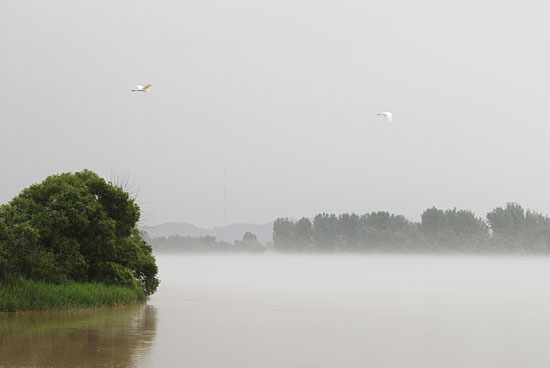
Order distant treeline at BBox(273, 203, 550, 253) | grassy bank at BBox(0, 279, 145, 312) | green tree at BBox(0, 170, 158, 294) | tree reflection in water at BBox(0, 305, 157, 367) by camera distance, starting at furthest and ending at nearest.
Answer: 1. distant treeline at BBox(273, 203, 550, 253)
2. green tree at BBox(0, 170, 158, 294)
3. grassy bank at BBox(0, 279, 145, 312)
4. tree reflection in water at BBox(0, 305, 157, 367)

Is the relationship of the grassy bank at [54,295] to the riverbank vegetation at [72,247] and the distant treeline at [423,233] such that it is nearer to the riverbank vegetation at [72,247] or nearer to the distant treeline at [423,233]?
Result: the riverbank vegetation at [72,247]

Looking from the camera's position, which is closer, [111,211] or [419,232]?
[111,211]

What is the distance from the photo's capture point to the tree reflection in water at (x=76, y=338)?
577 inches

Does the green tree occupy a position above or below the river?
above

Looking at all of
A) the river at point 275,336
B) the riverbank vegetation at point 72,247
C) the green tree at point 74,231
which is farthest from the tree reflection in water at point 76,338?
the green tree at point 74,231

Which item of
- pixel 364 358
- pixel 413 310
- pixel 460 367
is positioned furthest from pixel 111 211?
pixel 460 367

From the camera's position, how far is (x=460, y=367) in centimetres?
1603

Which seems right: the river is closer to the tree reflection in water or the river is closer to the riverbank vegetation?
the tree reflection in water

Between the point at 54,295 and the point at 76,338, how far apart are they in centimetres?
757

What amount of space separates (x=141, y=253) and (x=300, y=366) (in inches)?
715

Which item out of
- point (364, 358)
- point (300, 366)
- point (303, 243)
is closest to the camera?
point (300, 366)

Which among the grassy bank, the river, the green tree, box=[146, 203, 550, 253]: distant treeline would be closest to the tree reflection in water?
the river

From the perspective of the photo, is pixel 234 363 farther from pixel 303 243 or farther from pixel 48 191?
pixel 303 243

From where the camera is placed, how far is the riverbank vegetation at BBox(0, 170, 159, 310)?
24.7 metres
